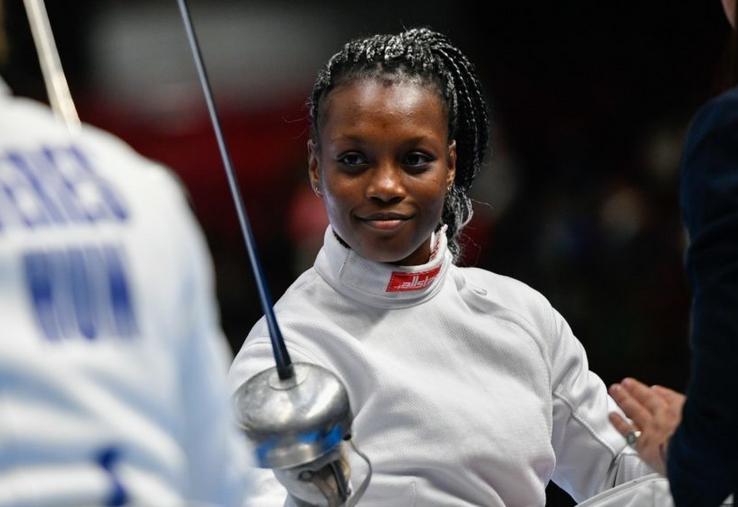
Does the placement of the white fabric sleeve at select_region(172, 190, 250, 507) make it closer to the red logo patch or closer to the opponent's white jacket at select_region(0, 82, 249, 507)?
the opponent's white jacket at select_region(0, 82, 249, 507)

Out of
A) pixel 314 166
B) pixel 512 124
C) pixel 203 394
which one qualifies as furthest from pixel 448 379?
pixel 512 124

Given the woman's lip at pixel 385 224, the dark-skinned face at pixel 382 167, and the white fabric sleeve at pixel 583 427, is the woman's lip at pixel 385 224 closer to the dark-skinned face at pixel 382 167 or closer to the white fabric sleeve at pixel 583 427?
the dark-skinned face at pixel 382 167

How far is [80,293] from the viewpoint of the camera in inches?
25.2

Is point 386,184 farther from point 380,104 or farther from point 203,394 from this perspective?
point 203,394

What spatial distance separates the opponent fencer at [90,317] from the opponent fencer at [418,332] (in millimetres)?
455

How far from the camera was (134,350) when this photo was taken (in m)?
0.65

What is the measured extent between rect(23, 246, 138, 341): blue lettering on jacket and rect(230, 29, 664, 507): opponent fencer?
19.2 inches

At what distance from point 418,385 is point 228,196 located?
57.5 inches

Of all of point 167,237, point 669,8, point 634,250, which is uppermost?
point 167,237

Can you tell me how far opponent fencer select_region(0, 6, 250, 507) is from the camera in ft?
2.04

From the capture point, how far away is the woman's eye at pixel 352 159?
1.22 m

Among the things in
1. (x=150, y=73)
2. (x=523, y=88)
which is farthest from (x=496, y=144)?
(x=150, y=73)

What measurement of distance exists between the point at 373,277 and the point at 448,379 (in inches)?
5.2

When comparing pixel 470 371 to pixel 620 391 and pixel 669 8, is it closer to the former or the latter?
pixel 620 391
